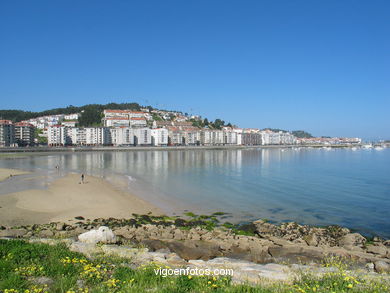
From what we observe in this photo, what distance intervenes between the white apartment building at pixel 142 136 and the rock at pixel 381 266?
124m

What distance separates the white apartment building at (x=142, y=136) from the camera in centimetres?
12962

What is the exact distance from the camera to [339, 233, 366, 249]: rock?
11.8 metres

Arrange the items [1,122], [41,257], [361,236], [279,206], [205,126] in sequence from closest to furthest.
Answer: [41,257] → [361,236] → [279,206] → [1,122] → [205,126]

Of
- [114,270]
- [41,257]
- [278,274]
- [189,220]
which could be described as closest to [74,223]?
[189,220]

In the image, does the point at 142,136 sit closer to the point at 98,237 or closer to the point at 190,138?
the point at 190,138

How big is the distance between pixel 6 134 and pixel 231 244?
4286 inches

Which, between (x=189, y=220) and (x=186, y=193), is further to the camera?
(x=186, y=193)

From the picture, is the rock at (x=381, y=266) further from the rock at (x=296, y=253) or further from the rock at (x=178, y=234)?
the rock at (x=178, y=234)

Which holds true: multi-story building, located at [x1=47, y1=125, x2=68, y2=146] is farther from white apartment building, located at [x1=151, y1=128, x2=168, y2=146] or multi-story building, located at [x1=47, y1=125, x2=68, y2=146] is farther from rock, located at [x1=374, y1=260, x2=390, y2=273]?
rock, located at [x1=374, y1=260, x2=390, y2=273]

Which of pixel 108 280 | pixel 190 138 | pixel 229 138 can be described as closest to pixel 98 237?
pixel 108 280

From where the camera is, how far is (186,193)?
24312 millimetres

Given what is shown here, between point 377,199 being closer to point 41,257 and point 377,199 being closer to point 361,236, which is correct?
point 361,236

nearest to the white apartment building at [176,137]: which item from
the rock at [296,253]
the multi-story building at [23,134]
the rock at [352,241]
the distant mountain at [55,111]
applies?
the distant mountain at [55,111]

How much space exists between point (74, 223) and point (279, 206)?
497 inches
